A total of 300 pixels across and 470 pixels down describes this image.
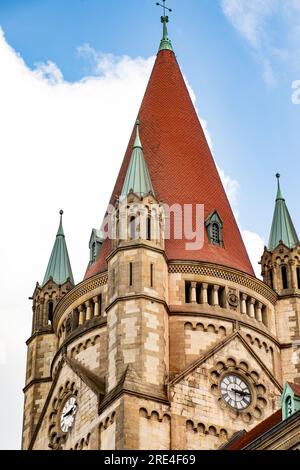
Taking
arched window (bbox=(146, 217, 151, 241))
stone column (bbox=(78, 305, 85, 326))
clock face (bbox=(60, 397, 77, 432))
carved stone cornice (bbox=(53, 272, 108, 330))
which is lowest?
clock face (bbox=(60, 397, 77, 432))

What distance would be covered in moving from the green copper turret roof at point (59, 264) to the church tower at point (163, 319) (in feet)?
0.21

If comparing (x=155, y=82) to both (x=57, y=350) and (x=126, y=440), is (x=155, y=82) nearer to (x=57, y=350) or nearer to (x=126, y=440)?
(x=57, y=350)

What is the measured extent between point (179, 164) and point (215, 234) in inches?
143

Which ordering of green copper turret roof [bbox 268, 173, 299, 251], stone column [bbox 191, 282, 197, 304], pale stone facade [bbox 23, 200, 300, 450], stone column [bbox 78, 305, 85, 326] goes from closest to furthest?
pale stone facade [bbox 23, 200, 300, 450]
stone column [bbox 191, 282, 197, 304]
stone column [bbox 78, 305, 85, 326]
green copper turret roof [bbox 268, 173, 299, 251]

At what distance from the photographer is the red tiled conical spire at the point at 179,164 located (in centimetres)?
5050

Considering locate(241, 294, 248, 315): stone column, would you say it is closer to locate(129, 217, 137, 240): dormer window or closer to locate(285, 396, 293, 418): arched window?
locate(129, 217, 137, 240): dormer window

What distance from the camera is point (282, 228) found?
53.1m

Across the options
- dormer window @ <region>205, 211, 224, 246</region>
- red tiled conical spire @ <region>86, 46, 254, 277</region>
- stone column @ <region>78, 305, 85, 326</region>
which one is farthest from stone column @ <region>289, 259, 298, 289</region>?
stone column @ <region>78, 305, 85, 326</region>

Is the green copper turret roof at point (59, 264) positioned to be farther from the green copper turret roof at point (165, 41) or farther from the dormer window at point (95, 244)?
the green copper turret roof at point (165, 41)

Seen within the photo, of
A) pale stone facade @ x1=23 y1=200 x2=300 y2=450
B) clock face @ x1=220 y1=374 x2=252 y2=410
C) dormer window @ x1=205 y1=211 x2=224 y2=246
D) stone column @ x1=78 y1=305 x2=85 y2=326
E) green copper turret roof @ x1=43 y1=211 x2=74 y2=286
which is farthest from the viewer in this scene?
green copper turret roof @ x1=43 y1=211 x2=74 y2=286

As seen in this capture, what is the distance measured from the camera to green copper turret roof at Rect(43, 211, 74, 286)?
5462 cm

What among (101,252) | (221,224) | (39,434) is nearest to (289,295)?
(221,224)

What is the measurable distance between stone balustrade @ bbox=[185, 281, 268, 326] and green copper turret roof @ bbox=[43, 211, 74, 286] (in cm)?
793
